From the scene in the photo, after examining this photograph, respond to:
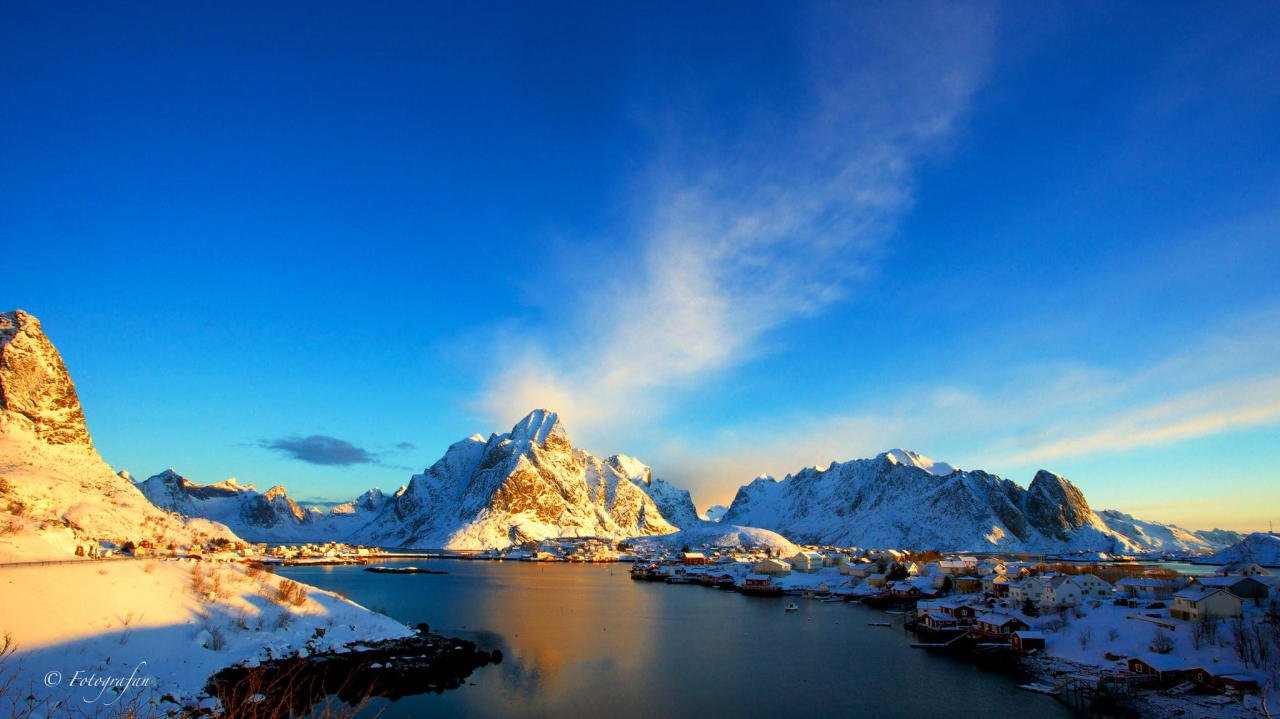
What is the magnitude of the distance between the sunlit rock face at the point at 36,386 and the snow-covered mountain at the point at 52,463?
98mm

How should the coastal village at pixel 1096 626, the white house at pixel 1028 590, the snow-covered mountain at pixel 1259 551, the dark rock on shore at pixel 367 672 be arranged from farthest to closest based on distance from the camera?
1. the snow-covered mountain at pixel 1259 551
2. the white house at pixel 1028 590
3. the coastal village at pixel 1096 626
4. the dark rock on shore at pixel 367 672

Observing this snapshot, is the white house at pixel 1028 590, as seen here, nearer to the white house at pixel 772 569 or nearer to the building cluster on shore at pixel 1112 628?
the building cluster on shore at pixel 1112 628

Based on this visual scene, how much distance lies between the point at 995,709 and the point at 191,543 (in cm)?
9442

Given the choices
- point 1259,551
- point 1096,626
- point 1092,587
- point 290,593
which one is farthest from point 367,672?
point 1259,551

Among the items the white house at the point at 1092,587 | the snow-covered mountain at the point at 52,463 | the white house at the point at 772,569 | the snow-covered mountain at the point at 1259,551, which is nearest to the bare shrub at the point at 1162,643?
the white house at the point at 1092,587

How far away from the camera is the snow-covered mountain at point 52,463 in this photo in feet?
220

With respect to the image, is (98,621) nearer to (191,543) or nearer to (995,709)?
(995,709)

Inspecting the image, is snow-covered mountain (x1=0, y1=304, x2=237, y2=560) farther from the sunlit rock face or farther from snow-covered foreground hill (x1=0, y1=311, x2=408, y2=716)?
snow-covered foreground hill (x1=0, y1=311, x2=408, y2=716)

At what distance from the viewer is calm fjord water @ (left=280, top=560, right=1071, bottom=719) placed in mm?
29266

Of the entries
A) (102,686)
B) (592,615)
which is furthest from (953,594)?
(102,686)

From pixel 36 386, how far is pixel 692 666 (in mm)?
102603

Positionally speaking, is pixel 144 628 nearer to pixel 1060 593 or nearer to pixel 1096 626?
pixel 1096 626

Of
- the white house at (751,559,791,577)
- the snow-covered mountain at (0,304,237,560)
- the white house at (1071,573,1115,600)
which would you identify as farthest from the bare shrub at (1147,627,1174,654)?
the snow-covered mountain at (0,304,237,560)

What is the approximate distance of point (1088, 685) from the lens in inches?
1281
